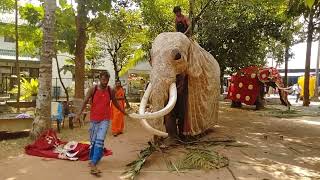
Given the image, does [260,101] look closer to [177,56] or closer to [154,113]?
[177,56]

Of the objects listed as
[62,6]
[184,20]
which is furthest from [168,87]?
[62,6]

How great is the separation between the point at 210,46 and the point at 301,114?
18.3 ft

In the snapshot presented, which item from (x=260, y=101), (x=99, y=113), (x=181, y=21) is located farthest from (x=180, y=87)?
(x=260, y=101)

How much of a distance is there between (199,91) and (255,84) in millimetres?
11390

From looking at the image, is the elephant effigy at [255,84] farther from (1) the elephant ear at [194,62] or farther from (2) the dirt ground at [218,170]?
(1) the elephant ear at [194,62]

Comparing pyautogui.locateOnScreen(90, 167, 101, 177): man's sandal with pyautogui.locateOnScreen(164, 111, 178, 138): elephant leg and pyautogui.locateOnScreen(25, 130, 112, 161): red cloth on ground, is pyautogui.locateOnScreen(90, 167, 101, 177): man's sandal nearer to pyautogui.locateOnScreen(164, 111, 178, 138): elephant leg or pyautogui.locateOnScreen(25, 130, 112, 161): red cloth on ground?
pyautogui.locateOnScreen(25, 130, 112, 161): red cloth on ground

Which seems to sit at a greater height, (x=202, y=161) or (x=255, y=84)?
(x=255, y=84)

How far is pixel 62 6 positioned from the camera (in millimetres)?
15484

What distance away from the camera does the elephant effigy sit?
64.1 ft

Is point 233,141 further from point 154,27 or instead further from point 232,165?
point 154,27

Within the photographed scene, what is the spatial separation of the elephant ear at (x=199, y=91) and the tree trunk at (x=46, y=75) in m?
3.24

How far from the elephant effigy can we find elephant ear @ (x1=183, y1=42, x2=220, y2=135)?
1001cm

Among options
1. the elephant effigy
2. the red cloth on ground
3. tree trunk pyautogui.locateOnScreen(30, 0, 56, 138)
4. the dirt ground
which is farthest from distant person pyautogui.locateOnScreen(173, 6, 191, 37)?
the elephant effigy

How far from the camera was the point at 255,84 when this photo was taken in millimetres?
19812
